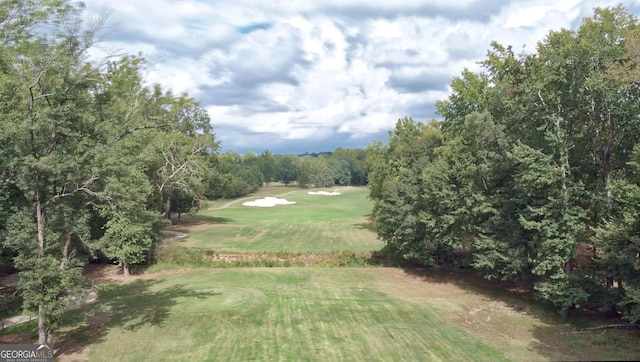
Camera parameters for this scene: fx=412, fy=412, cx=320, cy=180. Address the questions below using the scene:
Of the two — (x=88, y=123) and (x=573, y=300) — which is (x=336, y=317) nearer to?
(x=573, y=300)

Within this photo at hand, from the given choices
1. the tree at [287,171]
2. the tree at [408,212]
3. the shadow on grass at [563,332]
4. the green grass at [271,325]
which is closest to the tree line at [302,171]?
the tree at [287,171]

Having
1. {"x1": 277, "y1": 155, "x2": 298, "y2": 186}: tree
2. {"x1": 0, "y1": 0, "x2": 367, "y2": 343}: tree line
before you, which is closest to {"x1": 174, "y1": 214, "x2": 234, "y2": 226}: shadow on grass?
{"x1": 0, "y1": 0, "x2": 367, "y2": 343}: tree line

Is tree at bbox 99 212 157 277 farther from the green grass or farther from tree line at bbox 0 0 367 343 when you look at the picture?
tree line at bbox 0 0 367 343

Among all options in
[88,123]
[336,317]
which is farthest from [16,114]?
[336,317]

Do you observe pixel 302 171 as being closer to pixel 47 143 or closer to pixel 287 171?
pixel 287 171

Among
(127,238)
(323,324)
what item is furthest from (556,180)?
(127,238)
